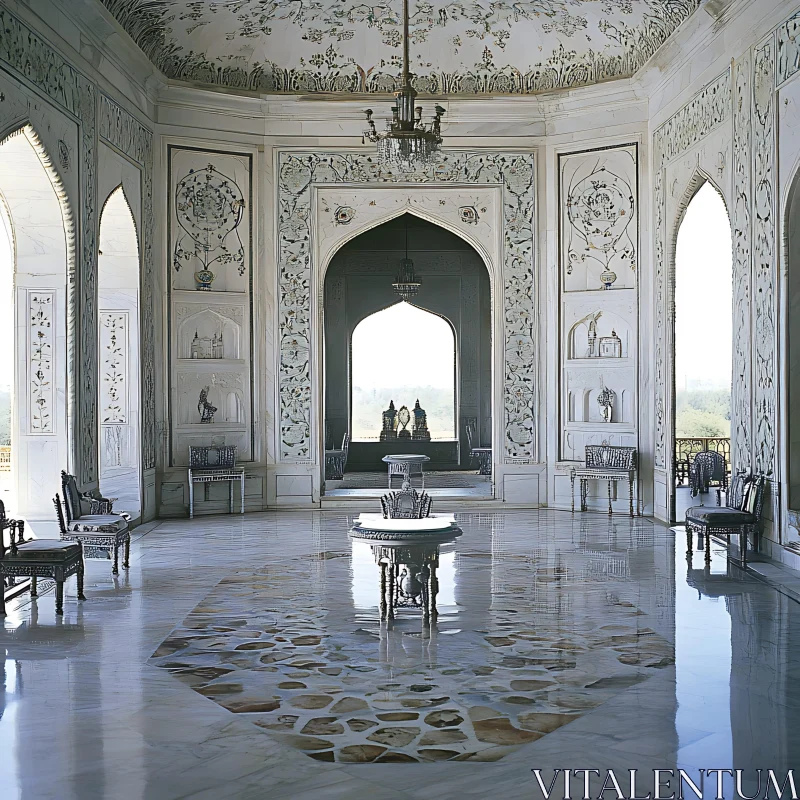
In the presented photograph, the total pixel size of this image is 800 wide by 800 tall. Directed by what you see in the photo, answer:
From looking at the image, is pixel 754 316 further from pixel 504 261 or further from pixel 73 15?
pixel 73 15

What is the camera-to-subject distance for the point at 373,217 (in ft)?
34.8

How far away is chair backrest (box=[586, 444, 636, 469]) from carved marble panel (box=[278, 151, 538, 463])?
0.79m

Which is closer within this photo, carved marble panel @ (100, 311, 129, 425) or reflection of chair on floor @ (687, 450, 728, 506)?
carved marble panel @ (100, 311, 129, 425)

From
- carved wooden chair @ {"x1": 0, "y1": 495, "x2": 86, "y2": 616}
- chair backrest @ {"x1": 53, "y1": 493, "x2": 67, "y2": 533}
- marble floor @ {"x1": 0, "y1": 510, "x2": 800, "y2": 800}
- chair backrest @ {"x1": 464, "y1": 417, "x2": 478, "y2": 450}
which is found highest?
chair backrest @ {"x1": 464, "y1": 417, "x2": 478, "y2": 450}

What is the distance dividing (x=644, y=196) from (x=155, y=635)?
711 centimetres

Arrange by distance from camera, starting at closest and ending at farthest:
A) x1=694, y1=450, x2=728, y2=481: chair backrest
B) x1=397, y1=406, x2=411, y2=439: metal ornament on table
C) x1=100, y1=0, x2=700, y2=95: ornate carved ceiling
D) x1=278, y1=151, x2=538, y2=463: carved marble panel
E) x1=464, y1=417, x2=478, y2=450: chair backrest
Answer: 1. x1=100, y1=0, x2=700, y2=95: ornate carved ceiling
2. x1=278, y1=151, x2=538, y2=463: carved marble panel
3. x1=694, y1=450, x2=728, y2=481: chair backrest
4. x1=464, y1=417, x2=478, y2=450: chair backrest
5. x1=397, y1=406, x2=411, y2=439: metal ornament on table

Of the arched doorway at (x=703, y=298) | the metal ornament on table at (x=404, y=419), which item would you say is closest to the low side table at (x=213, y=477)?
the metal ornament on table at (x=404, y=419)

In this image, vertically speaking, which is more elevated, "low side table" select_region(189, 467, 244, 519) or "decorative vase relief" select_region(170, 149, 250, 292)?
"decorative vase relief" select_region(170, 149, 250, 292)

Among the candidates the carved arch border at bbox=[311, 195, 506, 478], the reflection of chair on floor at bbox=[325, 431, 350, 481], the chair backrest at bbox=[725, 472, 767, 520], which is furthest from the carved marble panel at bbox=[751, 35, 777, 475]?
Result: the reflection of chair on floor at bbox=[325, 431, 350, 481]

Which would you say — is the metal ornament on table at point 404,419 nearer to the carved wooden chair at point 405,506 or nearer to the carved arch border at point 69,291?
the carved arch border at point 69,291

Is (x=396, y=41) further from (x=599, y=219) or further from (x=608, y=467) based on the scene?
(x=608, y=467)

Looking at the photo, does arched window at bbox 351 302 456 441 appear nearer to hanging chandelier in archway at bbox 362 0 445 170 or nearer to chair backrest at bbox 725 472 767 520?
hanging chandelier in archway at bbox 362 0 445 170

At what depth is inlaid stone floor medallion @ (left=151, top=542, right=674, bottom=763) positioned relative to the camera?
376cm

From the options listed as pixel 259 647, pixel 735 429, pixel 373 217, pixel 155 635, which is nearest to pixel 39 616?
pixel 155 635
